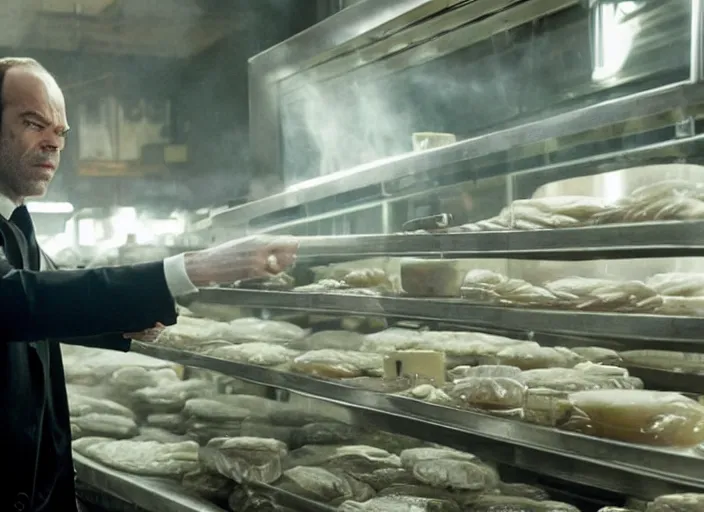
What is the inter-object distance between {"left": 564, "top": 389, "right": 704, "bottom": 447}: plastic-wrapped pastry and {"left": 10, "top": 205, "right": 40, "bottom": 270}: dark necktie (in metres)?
1.37

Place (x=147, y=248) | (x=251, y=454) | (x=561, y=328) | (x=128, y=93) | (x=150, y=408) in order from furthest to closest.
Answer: (x=128, y=93) < (x=147, y=248) < (x=150, y=408) < (x=251, y=454) < (x=561, y=328)

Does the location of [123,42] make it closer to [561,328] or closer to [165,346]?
[165,346]

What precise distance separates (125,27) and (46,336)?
210 cm

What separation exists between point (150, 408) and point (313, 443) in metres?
0.83

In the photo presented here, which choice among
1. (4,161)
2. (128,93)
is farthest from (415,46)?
(128,93)

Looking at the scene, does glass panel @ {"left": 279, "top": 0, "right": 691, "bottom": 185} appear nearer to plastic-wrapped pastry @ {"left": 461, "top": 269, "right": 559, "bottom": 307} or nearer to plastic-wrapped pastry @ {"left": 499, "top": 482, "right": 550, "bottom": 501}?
plastic-wrapped pastry @ {"left": 461, "top": 269, "right": 559, "bottom": 307}

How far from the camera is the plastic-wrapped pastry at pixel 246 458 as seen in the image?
2217 mm

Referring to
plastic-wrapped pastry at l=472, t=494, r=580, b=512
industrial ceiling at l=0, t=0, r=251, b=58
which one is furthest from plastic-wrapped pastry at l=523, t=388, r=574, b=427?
industrial ceiling at l=0, t=0, r=251, b=58

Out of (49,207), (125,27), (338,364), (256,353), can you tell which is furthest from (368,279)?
(125,27)

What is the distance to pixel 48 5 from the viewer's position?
3439mm

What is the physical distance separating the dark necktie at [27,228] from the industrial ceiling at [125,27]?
4.95 feet

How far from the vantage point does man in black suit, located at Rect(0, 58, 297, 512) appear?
5.59ft

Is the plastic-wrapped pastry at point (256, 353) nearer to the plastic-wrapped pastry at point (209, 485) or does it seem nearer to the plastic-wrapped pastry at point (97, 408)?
the plastic-wrapped pastry at point (209, 485)

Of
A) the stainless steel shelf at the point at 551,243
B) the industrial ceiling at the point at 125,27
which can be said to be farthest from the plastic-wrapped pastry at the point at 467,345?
the industrial ceiling at the point at 125,27
